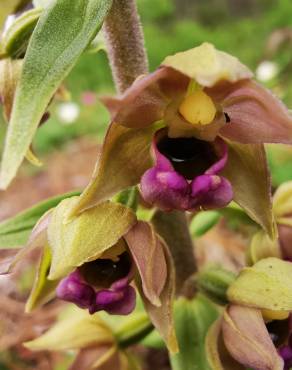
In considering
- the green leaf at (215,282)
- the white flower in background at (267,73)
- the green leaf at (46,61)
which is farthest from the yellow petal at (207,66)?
the white flower in background at (267,73)

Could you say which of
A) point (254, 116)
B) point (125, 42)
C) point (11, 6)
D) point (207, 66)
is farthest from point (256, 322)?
point (11, 6)

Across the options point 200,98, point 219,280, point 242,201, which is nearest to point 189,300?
point 219,280

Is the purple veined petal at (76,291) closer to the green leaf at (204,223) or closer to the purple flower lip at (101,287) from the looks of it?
the purple flower lip at (101,287)

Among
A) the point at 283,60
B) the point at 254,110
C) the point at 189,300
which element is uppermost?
the point at 254,110

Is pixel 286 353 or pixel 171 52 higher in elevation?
pixel 286 353

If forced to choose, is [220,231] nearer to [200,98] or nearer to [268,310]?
[268,310]

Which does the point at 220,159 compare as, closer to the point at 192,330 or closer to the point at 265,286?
the point at 265,286

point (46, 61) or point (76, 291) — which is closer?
point (46, 61)
